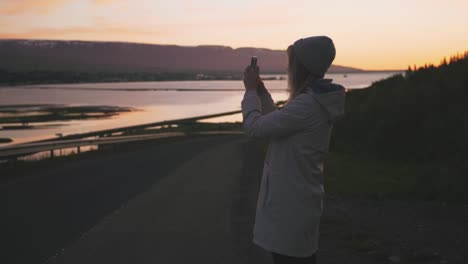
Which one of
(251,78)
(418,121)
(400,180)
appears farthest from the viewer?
(418,121)

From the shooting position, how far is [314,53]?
10.0ft

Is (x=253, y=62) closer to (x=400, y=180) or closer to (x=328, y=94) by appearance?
(x=328, y=94)

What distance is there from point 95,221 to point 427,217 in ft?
16.1

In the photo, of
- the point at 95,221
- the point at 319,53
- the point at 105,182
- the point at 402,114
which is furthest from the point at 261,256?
the point at 402,114

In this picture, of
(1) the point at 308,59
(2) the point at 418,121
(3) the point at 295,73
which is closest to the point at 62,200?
(3) the point at 295,73

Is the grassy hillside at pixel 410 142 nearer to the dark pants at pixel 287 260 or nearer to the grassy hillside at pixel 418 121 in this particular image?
the grassy hillside at pixel 418 121

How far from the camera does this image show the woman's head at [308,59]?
3.07 m

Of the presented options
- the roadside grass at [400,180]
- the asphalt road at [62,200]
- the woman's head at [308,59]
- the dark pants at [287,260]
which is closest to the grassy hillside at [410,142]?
the roadside grass at [400,180]

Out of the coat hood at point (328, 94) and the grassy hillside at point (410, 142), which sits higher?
the coat hood at point (328, 94)

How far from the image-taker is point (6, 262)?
6180 millimetres

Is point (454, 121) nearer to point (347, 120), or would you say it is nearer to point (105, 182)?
point (347, 120)

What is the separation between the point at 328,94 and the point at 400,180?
9861 millimetres

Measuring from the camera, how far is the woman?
118 inches

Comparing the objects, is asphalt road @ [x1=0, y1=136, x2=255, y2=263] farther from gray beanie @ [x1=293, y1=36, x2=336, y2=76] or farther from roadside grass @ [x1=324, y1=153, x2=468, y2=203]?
gray beanie @ [x1=293, y1=36, x2=336, y2=76]
